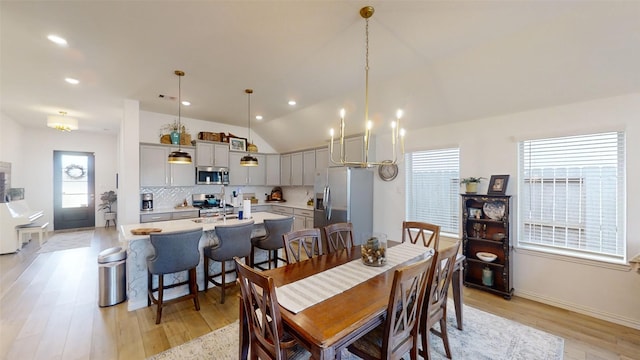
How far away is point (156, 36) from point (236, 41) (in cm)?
76

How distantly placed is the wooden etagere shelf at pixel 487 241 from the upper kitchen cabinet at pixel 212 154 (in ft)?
16.1

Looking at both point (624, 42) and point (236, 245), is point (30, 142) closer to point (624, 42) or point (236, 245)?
point (236, 245)

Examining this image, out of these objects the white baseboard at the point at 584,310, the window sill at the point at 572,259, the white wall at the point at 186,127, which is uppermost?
the white wall at the point at 186,127

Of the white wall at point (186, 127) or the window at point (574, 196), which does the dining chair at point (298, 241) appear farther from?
the white wall at point (186, 127)

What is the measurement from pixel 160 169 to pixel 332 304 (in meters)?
4.89

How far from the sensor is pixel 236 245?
3.05m

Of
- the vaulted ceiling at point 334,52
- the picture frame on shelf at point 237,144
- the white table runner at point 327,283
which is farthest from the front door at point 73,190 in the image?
the white table runner at point 327,283

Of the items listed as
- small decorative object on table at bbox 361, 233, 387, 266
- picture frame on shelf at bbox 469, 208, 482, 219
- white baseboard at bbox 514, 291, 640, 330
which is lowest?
white baseboard at bbox 514, 291, 640, 330

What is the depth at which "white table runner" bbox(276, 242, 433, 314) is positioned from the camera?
5.09 feet

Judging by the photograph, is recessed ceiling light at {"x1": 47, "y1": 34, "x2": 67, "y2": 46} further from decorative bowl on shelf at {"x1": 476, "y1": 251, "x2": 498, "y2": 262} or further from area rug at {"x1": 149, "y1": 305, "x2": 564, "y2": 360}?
decorative bowl on shelf at {"x1": 476, "y1": 251, "x2": 498, "y2": 262}

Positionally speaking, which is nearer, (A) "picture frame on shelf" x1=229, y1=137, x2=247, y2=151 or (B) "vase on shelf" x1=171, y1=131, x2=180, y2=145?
(B) "vase on shelf" x1=171, y1=131, x2=180, y2=145

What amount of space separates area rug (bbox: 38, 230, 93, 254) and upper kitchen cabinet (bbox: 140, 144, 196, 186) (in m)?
2.49

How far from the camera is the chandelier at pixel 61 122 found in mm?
5238

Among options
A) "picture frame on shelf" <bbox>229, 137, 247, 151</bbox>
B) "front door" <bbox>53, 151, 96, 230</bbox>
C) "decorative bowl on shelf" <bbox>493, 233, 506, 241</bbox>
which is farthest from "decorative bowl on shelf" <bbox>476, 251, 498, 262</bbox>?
"front door" <bbox>53, 151, 96, 230</bbox>
